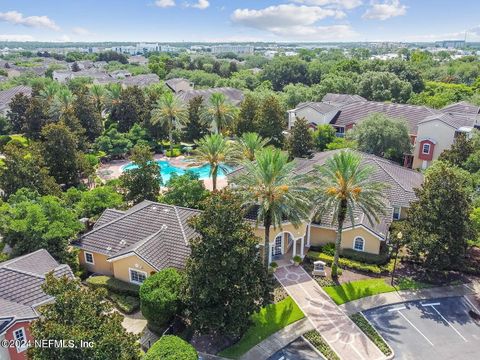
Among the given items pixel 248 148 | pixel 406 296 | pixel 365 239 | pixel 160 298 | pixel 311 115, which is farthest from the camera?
pixel 311 115

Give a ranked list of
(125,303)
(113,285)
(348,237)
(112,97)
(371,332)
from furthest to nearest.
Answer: (112,97)
(348,237)
(113,285)
(125,303)
(371,332)

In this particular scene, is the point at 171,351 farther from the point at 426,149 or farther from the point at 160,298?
the point at 426,149

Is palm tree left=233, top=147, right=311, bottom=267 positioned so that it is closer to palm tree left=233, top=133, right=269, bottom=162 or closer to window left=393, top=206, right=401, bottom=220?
palm tree left=233, top=133, right=269, bottom=162

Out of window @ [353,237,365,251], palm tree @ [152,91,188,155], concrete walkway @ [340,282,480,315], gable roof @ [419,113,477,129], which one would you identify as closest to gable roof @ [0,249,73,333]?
concrete walkway @ [340,282,480,315]

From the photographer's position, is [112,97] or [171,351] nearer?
[171,351]

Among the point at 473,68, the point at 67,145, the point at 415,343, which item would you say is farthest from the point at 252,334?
the point at 473,68

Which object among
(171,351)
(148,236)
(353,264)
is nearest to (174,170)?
(148,236)

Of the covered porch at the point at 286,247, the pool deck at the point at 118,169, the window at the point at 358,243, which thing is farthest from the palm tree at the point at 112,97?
the window at the point at 358,243

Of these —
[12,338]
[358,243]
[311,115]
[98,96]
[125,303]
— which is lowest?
[125,303]
